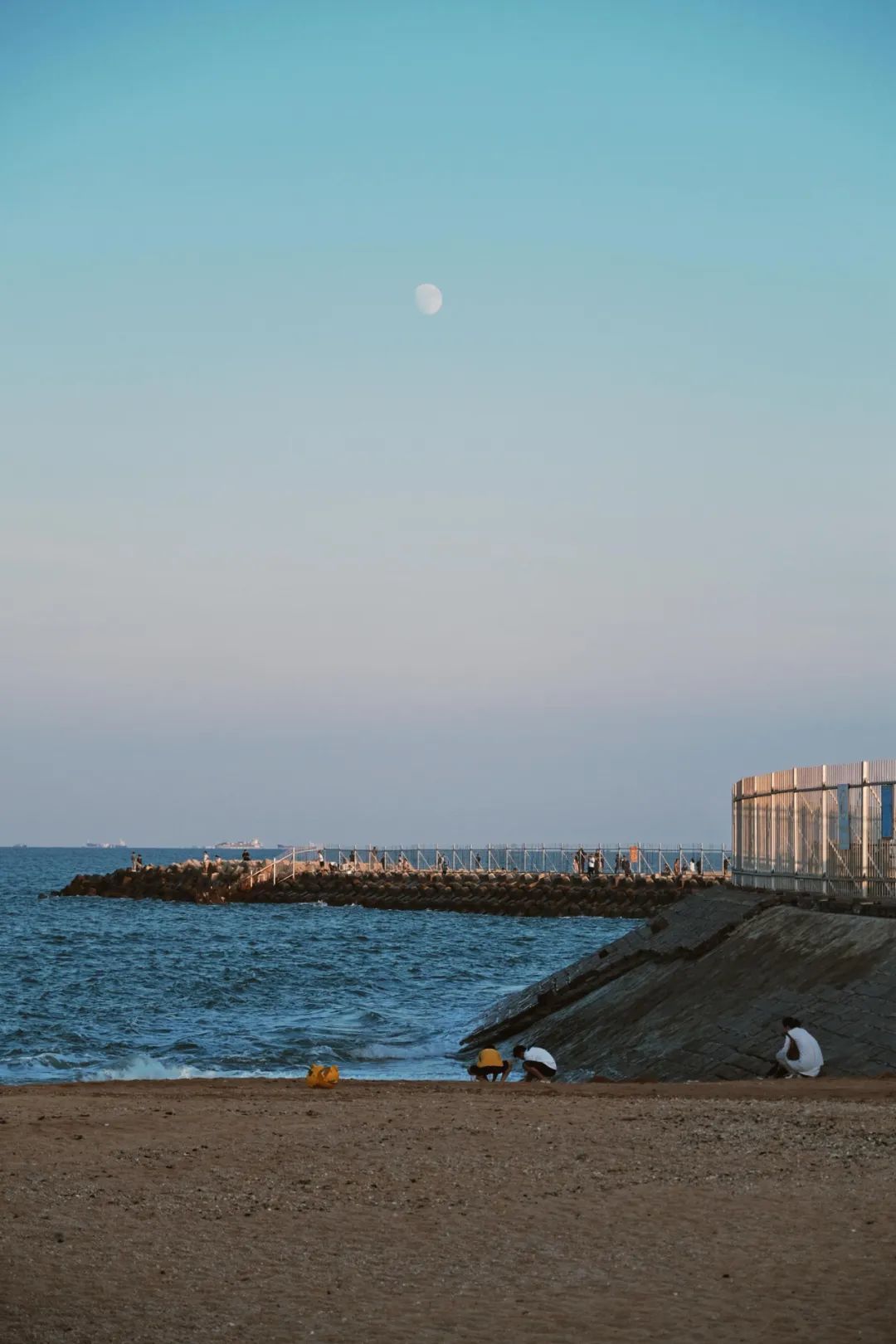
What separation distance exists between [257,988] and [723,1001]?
2241 cm

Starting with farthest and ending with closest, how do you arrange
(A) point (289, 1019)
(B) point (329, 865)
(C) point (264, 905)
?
(B) point (329, 865), (C) point (264, 905), (A) point (289, 1019)

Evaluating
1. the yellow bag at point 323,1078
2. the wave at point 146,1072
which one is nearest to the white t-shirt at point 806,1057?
the yellow bag at point 323,1078

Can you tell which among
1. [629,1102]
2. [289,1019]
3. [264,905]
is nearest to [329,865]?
[264,905]

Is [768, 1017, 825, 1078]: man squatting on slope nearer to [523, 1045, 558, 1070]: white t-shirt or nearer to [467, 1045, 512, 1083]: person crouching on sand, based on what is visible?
[523, 1045, 558, 1070]: white t-shirt

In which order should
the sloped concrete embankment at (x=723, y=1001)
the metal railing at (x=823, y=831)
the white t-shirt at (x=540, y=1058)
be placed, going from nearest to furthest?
1. the sloped concrete embankment at (x=723, y=1001)
2. the white t-shirt at (x=540, y=1058)
3. the metal railing at (x=823, y=831)

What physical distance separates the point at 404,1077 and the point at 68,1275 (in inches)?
635

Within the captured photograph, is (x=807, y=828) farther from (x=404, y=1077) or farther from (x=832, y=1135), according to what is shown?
(x=832, y=1135)

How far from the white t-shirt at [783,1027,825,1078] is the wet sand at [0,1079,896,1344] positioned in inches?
38.0

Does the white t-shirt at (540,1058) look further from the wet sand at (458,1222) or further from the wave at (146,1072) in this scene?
the wave at (146,1072)

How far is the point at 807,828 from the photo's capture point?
28703 millimetres

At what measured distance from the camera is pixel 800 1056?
714 inches

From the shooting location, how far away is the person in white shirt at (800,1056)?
18062 mm

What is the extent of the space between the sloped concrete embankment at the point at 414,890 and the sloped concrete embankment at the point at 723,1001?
154ft

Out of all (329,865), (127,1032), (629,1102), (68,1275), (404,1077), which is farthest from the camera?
(329,865)
